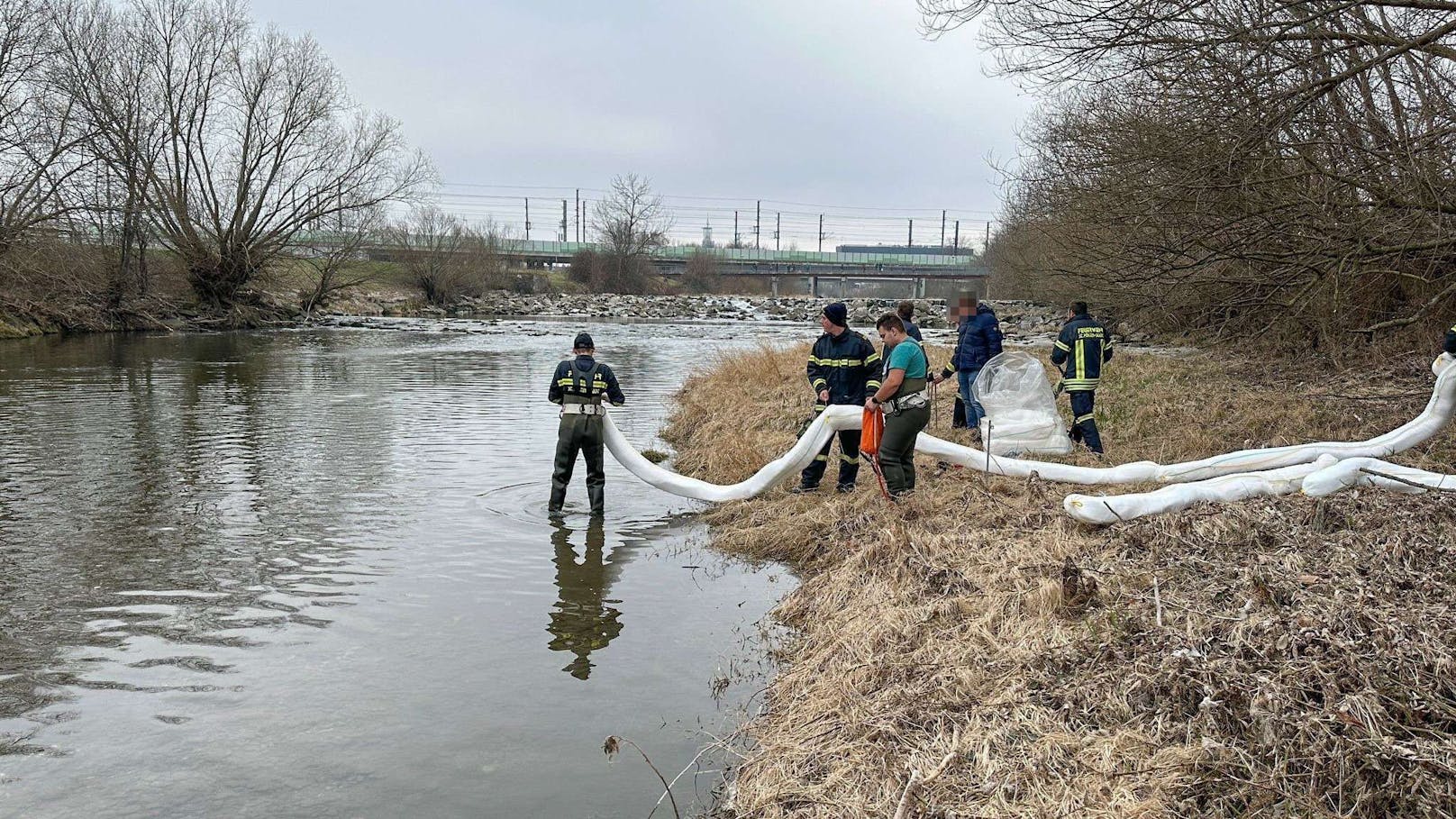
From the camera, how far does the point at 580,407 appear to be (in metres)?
9.59

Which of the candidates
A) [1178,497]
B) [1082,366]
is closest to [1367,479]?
[1178,497]

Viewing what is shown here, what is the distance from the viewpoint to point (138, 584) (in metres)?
7.37

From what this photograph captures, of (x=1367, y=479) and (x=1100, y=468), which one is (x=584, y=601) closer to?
(x=1100, y=468)

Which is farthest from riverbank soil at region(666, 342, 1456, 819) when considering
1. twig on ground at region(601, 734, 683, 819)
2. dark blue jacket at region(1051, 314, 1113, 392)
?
dark blue jacket at region(1051, 314, 1113, 392)

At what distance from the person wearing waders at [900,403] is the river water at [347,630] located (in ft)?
5.17

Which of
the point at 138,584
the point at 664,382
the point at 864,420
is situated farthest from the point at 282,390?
the point at 864,420

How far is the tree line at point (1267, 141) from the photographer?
8.62 metres

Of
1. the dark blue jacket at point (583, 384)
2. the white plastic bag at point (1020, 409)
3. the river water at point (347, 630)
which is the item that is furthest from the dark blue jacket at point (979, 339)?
the dark blue jacket at point (583, 384)

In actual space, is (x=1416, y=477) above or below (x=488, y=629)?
above

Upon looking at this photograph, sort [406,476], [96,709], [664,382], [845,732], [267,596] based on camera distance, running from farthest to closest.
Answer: [664,382]
[406,476]
[267,596]
[96,709]
[845,732]

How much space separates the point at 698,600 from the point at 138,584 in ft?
13.1

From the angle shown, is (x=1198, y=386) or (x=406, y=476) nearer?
(x=406, y=476)

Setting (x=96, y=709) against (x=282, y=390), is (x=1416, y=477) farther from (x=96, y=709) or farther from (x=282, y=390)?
(x=282, y=390)

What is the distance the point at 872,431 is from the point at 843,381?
3.39 ft
